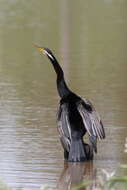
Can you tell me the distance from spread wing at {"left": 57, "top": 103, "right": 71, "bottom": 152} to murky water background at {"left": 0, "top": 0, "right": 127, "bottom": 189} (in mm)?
239

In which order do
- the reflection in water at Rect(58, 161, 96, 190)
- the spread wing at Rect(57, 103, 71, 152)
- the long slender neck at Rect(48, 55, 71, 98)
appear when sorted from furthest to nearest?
the long slender neck at Rect(48, 55, 71, 98), the spread wing at Rect(57, 103, 71, 152), the reflection in water at Rect(58, 161, 96, 190)

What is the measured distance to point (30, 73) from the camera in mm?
16906

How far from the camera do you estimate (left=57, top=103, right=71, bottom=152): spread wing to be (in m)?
10.2

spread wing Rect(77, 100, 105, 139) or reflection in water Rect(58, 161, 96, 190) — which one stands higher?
spread wing Rect(77, 100, 105, 139)

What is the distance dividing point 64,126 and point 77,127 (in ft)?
0.53

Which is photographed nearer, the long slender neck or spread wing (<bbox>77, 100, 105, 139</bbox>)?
spread wing (<bbox>77, 100, 105, 139</bbox>)

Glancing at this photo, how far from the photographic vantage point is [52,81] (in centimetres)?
1600

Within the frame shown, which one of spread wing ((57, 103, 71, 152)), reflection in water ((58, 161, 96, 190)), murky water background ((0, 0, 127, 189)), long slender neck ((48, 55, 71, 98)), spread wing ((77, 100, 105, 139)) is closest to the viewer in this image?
reflection in water ((58, 161, 96, 190))

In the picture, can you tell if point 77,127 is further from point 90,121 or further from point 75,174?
point 75,174

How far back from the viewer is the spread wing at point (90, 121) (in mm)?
10062

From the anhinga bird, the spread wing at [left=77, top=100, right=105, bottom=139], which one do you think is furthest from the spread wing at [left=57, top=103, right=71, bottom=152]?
the spread wing at [left=77, top=100, right=105, bottom=139]

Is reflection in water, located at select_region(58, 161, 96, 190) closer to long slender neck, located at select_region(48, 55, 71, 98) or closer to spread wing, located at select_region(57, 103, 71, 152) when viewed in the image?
spread wing, located at select_region(57, 103, 71, 152)

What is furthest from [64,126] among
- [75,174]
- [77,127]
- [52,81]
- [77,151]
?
[52,81]

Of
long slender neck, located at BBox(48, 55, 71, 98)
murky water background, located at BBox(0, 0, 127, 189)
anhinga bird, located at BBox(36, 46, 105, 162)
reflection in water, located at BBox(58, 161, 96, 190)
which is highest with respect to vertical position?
long slender neck, located at BBox(48, 55, 71, 98)
